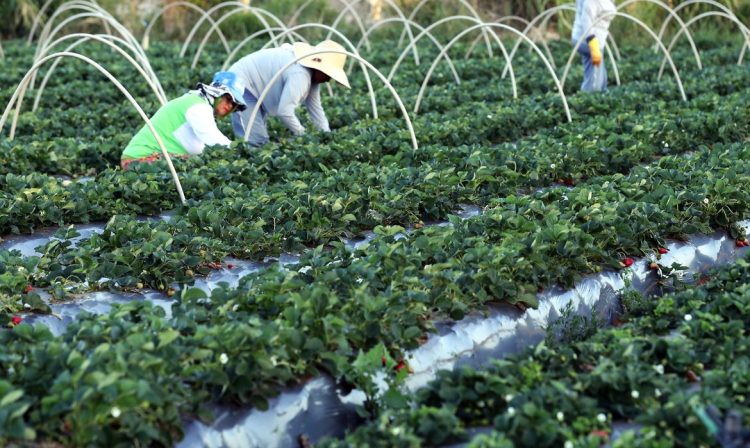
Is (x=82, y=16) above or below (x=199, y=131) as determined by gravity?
below

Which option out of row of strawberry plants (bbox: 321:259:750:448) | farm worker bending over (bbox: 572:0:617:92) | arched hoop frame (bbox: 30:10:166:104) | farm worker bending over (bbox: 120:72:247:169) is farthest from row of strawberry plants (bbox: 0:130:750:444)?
farm worker bending over (bbox: 572:0:617:92)

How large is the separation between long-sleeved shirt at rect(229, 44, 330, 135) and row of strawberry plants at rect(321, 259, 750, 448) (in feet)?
15.2

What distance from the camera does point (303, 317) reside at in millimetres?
4438

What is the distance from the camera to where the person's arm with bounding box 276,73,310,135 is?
891cm

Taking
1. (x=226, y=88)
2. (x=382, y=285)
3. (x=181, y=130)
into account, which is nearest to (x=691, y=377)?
(x=382, y=285)

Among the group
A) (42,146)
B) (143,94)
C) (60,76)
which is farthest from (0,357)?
(60,76)

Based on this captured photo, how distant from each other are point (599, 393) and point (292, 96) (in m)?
5.30

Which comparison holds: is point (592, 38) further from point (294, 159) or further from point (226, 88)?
point (226, 88)

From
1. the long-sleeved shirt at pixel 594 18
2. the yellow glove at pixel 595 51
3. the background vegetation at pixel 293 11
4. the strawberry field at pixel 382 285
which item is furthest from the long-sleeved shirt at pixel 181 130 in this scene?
the background vegetation at pixel 293 11

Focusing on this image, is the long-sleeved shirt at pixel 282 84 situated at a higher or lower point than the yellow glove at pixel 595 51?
higher

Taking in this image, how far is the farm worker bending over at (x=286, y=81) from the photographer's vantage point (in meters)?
8.95

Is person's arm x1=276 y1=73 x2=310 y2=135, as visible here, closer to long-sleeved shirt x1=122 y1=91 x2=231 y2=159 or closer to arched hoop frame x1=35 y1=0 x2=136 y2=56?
long-sleeved shirt x1=122 y1=91 x2=231 y2=159

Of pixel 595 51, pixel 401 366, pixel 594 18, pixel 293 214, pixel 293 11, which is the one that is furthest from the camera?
pixel 293 11

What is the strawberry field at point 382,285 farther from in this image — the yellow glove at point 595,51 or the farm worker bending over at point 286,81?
the yellow glove at point 595,51
